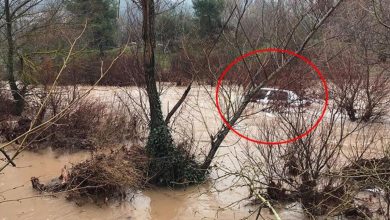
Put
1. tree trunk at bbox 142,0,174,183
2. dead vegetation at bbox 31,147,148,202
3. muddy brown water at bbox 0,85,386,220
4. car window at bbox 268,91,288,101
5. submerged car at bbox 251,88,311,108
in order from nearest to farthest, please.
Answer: muddy brown water at bbox 0,85,386,220, dead vegetation at bbox 31,147,148,202, tree trunk at bbox 142,0,174,183, submerged car at bbox 251,88,311,108, car window at bbox 268,91,288,101

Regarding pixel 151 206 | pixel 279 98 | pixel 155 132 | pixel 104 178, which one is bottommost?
pixel 151 206

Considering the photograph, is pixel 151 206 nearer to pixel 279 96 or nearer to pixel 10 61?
pixel 279 96

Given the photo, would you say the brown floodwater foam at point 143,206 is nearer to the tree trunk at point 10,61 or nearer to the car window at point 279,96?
the car window at point 279,96

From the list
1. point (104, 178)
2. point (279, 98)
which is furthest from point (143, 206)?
point (279, 98)

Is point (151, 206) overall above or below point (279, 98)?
below

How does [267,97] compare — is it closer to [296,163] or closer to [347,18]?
[347,18]

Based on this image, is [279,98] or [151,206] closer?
[151,206]

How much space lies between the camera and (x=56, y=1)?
609 inches

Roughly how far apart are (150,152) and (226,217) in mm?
1969

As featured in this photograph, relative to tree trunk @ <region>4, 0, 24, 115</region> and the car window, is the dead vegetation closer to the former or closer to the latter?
the car window

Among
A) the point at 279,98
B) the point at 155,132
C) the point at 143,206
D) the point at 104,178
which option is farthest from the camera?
the point at 279,98

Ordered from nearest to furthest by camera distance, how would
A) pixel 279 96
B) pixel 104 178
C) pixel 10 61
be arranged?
1. pixel 104 178
2. pixel 279 96
3. pixel 10 61

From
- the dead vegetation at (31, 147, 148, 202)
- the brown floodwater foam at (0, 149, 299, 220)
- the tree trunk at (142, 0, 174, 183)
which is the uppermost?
the tree trunk at (142, 0, 174, 183)

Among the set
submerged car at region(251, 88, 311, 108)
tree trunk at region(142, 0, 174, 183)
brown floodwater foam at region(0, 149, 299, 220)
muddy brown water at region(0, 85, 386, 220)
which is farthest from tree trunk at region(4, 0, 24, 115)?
submerged car at region(251, 88, 311, 108)
